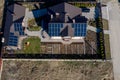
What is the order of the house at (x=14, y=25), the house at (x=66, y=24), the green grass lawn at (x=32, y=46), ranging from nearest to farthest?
the house at (x=66, y=24) → the house at (x=14, y=25) → the green grass lawn at (x=32, y=46)

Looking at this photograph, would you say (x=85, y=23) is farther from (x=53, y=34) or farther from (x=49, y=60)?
(x=49, y=60)

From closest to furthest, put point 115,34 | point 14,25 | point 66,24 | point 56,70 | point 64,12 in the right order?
point 56,70, point 66,24, point 14,25, point 64,12, point 115,34

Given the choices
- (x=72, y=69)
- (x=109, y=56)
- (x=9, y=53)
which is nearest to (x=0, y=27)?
(x=9, y=53)

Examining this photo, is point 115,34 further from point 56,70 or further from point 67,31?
point 56,70

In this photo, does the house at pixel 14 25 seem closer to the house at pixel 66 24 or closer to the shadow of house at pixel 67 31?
the house at pixel 66 24

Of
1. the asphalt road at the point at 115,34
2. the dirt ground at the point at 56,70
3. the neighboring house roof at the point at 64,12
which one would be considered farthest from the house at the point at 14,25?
the asphalt road at the point at 115,34


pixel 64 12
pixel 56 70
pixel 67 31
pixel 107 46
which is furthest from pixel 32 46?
pixel 107 46
